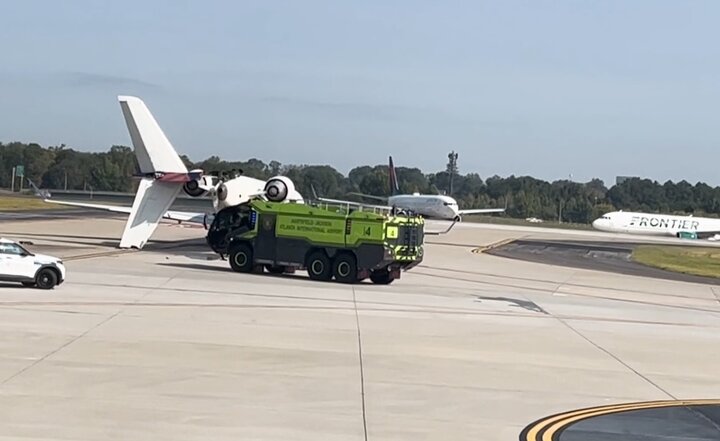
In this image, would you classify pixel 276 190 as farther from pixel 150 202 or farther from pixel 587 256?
pixel 587 256

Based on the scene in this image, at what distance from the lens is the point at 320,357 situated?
63.9 ft

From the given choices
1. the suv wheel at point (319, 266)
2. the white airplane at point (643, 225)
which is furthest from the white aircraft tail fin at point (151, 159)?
the white airplane at point (643, 225)

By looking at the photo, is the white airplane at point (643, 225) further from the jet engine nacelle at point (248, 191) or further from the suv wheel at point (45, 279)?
the suv wheel at point (45, 279)

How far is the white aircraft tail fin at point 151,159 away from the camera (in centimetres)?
4734

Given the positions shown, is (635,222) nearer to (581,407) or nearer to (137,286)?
(137,286)

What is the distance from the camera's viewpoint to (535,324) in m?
28.0

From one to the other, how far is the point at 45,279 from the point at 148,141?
61.2 feet

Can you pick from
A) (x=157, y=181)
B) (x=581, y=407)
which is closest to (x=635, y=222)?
(x=157, y=181)

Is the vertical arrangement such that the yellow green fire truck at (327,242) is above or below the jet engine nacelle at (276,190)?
below

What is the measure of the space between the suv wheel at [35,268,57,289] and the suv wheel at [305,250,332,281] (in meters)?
12.0

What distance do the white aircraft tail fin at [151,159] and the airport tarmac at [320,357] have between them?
28.8 ft

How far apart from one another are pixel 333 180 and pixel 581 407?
150 meters

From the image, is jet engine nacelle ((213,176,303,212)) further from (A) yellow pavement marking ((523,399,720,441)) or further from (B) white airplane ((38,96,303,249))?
(A) yellow pavement marking ((523,399,720,441))

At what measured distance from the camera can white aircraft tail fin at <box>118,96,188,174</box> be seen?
4728 centimetres
